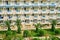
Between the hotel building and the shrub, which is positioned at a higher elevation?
the hotel building

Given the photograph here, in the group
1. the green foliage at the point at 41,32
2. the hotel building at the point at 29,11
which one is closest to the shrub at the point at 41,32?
the green foliage at the point at 41,32

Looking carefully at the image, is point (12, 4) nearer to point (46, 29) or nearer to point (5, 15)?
point (5, 15)

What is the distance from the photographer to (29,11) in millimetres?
46469

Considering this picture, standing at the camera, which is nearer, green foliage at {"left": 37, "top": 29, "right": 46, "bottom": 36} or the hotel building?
green foliage at {"left": 37, "top": 29, "right": 46, "bottom": 36}

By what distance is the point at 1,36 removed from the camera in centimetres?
4338

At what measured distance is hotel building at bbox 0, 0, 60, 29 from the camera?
46.0 meters

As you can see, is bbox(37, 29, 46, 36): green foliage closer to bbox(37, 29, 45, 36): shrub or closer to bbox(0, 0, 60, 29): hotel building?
bbox(37, 29, 45, 36): shrub

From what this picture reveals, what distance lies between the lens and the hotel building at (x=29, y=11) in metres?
46.0

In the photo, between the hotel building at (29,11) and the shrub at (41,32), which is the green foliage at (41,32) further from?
the hotel building at (29,11)

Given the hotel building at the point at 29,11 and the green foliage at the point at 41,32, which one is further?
the hotel building at the point at 29,11

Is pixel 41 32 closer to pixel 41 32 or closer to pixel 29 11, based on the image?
pixel 41 32

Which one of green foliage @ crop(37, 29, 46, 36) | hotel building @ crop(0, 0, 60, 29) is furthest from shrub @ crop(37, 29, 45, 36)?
hotel building @ crop(0, 0, 60, 29)

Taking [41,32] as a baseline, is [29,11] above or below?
above

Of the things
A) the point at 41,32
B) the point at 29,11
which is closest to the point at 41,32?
the point at 41,32
